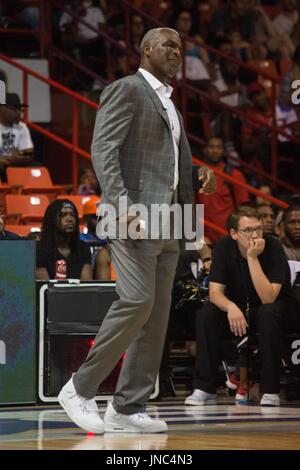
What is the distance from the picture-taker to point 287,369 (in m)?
9.05

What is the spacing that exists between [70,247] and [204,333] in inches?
60.9

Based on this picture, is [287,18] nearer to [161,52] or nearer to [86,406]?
[161,52]

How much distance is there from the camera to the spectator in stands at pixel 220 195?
43.7 feet

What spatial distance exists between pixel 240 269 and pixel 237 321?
0.47 meters

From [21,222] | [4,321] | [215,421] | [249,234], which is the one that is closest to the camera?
[215,421]

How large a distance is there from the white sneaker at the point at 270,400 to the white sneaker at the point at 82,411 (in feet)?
7.75

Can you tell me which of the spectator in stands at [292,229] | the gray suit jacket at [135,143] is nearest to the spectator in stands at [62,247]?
the spectator in stands at [292,229]

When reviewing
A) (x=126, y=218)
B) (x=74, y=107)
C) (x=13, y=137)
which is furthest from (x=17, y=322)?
(x=74, y=107)

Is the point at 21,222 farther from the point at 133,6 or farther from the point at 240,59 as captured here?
the point at 240,59

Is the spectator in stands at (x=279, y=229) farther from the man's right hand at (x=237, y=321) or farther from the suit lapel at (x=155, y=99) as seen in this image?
the suit lapel at (x=155, y=99)

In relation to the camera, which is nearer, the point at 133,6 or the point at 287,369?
the point at 287,369

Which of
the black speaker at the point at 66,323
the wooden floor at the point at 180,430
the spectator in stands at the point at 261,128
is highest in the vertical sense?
the spectator in stands at the point at 261,128
